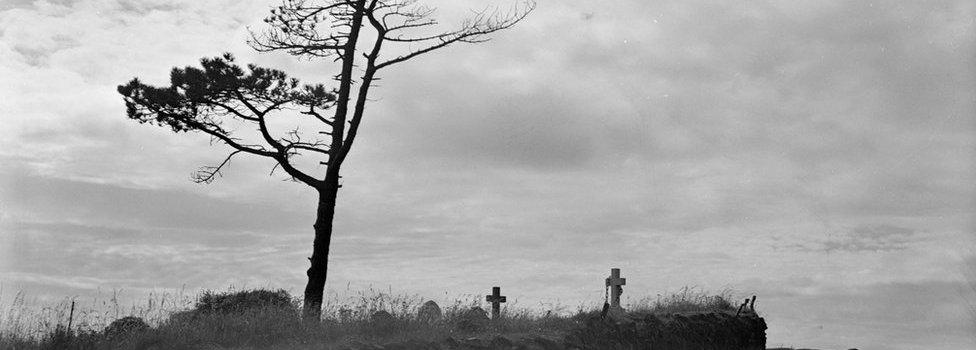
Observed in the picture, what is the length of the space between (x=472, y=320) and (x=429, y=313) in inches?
38.9

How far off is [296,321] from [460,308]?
3.01 meters

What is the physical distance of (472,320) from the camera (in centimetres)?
1478

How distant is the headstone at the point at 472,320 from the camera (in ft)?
47.5

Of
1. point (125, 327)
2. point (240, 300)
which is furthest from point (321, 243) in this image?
point (125, 327)

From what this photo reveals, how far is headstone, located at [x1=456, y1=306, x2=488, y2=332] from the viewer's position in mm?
14469

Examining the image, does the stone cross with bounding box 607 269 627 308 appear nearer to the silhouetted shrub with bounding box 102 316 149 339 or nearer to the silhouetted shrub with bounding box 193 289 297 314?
the silhouetted shrub with bounding box 193 289 297 314

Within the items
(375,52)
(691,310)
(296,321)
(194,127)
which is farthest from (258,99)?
(691,310)

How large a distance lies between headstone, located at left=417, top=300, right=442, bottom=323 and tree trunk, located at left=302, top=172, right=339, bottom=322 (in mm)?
2614

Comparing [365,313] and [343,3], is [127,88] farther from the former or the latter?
[365,313]

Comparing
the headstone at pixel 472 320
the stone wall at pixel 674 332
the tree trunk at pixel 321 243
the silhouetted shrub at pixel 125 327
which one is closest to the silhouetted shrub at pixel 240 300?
the tree trunk at pixel 321 243

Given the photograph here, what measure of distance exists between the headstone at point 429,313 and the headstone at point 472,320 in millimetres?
450

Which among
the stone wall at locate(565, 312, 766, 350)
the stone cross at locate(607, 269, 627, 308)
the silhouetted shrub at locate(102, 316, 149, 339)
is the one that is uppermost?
the stone cross at locate(607, 269, 627, 308)

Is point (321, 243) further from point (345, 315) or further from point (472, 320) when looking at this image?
point (472, 320)

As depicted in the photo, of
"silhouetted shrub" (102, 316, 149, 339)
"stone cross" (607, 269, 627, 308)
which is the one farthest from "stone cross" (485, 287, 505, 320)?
"silhouetted shrub" (102, 316, 149, 339)
